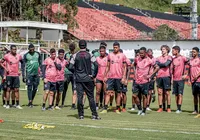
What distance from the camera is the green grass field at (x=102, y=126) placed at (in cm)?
1186

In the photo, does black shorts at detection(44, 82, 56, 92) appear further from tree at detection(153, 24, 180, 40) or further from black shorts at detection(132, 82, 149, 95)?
tree at detection(153, 24, 180, 40)

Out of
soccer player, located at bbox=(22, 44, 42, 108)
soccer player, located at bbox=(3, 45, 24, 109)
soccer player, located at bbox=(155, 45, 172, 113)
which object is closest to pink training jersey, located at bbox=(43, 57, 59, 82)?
soccer player, located at bbox=(22, 44, 42, 108)

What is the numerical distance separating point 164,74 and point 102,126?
18.7 ft

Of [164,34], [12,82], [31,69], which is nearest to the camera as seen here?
[12,82]

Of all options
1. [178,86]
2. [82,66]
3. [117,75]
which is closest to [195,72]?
Result: [178,86]

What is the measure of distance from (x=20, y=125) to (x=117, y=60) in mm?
5202

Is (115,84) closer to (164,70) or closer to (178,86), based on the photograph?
(164,70)

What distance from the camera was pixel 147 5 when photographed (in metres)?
110

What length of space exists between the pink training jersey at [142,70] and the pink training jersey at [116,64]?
1.71 feet

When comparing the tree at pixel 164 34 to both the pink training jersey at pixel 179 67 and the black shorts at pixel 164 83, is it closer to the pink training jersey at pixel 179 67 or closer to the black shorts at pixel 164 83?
the black shorts at pixel 164 83

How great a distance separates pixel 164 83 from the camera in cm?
1878

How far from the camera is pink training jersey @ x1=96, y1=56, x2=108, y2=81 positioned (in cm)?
1892

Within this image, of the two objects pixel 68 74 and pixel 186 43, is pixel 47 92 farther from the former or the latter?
pixel 186 43

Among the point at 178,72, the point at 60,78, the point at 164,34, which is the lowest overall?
the point at 60,78
